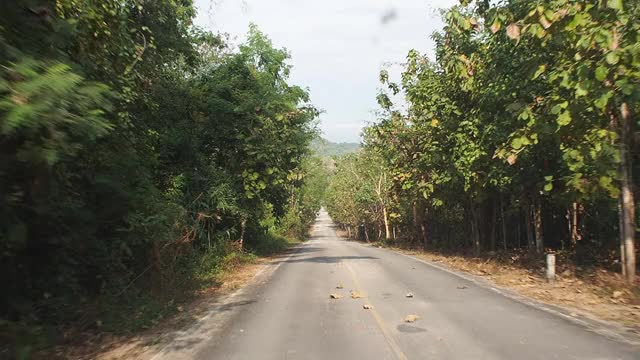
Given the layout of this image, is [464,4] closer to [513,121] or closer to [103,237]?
[513,121]

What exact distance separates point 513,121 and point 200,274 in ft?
35.2

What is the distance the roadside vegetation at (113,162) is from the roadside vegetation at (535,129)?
20.6ft

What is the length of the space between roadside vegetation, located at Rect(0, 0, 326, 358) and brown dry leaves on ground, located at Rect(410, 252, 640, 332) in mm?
8357

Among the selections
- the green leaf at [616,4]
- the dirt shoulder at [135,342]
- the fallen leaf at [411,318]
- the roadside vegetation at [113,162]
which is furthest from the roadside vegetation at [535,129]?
the dirt shoulder at [135,342]

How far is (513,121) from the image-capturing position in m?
15.6

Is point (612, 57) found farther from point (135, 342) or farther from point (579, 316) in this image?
point (135, 342)

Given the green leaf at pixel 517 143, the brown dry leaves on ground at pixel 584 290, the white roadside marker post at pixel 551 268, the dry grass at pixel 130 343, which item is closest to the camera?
the dry grass at pixel 130 343

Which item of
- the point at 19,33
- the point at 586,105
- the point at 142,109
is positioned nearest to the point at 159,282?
the point at 142,109

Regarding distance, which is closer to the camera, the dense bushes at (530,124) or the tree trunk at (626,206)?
the dense bushes at (530,124)

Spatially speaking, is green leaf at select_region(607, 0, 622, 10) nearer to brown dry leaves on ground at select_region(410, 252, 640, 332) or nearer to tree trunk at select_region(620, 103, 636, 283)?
tree trunk at select_region(620, 103, 636, 283)

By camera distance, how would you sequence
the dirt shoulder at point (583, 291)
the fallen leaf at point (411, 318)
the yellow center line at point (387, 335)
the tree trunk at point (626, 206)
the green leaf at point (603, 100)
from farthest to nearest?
1. the tree trunk at point (626, 206)
2. the dirt shoulder at point (583, 291)
3. the fallen leaf at point (411, 318)
4. the green leaf at point (603, 100)
5. the yellow center line at point (387, 335)

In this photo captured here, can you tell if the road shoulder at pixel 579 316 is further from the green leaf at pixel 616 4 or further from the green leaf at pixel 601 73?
the green leaf at pixel 616 4

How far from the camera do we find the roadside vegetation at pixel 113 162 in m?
4.56

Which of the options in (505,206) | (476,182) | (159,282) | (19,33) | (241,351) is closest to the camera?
(19,33)
